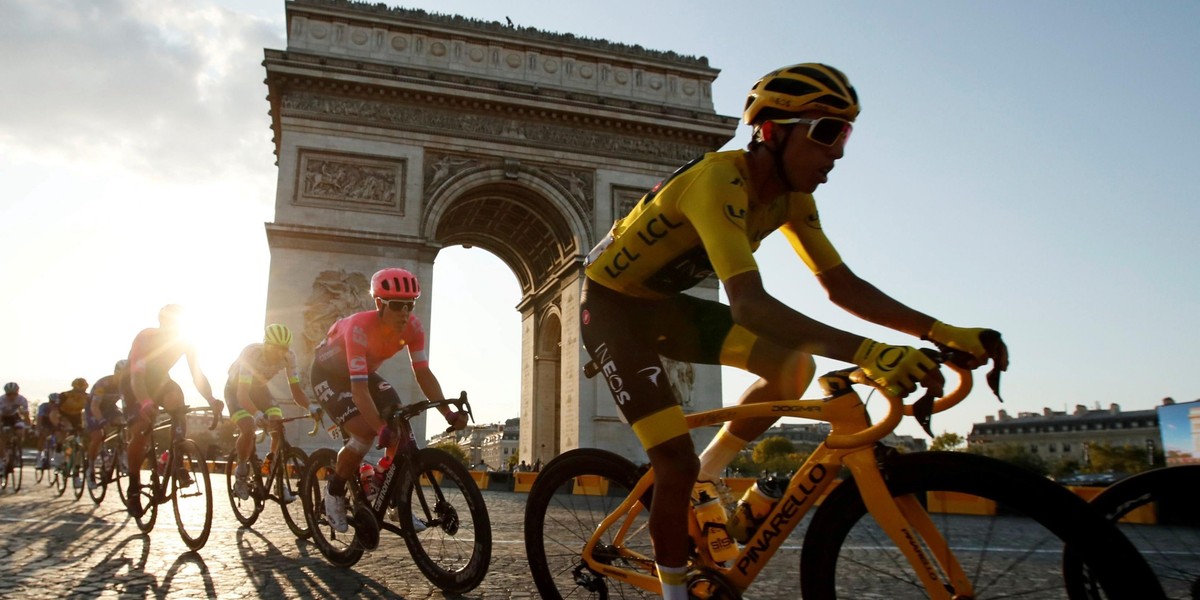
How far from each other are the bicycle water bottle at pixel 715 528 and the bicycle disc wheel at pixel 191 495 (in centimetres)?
362

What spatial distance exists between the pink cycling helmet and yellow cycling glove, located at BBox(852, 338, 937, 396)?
306 centimetres

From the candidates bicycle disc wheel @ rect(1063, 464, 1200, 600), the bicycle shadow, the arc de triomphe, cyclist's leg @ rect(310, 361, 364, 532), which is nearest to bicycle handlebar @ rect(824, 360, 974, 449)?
bicycle disc wheel @ rect(1063, 464, 1200, 600)

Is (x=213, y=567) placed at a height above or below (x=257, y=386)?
below

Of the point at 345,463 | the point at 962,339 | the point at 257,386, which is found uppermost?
the point at 257,386

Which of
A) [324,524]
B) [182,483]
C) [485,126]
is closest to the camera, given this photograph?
[324,524]

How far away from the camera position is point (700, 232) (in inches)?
96.2

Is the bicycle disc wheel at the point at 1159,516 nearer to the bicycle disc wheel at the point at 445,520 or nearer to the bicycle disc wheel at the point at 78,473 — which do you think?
the bicycle disc wheel at the point at 445,520

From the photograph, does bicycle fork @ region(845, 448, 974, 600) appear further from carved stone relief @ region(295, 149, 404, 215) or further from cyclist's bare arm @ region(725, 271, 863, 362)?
carved stone relief @ region(295, 149, 404, 215)

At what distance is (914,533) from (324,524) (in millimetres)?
3714

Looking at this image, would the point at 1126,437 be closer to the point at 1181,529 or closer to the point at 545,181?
the point at 545,181

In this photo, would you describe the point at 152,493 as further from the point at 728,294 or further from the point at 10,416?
the point at 10,416

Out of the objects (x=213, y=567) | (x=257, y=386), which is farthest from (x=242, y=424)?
(x=213, y=567)

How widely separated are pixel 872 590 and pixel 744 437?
72cm

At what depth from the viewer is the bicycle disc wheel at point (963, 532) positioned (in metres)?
1.86
